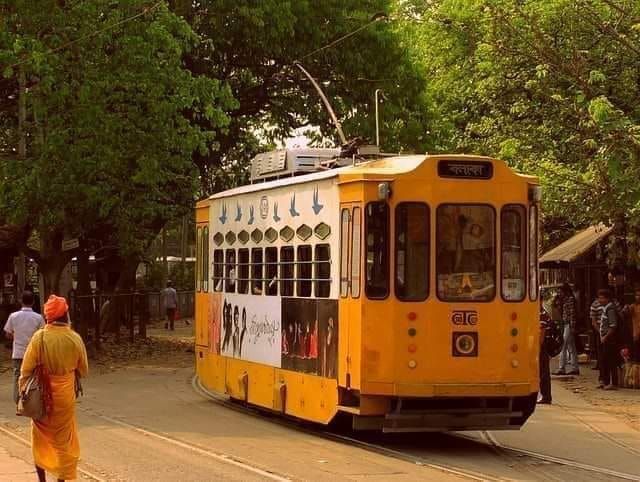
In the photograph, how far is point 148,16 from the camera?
1210 inches

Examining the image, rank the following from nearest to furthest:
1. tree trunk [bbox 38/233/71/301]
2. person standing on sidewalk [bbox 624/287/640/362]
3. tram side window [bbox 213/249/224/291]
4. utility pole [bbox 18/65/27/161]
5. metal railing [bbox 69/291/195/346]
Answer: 1. tram side window [bbox 213/249/224/291]
2. person standing on sidewalk [bbox 624/287/640/362]
3. utility pole [bbox 18/65/27/161]
4. tree trunk [bbox 38/233/71/301]
5. metal railing [bbox 69/291/195/346]

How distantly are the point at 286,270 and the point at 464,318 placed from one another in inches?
122

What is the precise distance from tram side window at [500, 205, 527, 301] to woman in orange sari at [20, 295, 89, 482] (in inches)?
203

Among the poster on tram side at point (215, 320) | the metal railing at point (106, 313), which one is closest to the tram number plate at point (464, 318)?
the poster on tram side at point (215, 320)

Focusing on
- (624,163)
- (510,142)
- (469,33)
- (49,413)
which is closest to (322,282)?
(49,413)

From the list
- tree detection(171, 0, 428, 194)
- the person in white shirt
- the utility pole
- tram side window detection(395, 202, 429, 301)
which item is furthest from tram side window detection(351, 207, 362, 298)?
tree detection(171, 0, 428, 194)

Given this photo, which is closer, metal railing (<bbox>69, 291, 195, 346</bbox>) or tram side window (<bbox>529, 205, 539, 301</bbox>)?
tram side window (<bbox>529, 205, 539, 301</bbox>)

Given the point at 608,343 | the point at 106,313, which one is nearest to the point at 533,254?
the point at 608,343

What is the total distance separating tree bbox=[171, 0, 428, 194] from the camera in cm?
3659

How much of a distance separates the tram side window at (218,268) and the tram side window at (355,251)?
5.50 metres

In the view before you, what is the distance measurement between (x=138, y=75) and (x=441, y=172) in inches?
634

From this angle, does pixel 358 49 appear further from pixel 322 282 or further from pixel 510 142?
pixel 322 282

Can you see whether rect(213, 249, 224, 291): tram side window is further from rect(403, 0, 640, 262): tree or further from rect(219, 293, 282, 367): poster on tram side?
rect(403, 0, 640, 262): tree

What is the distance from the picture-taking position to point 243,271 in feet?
63.1
